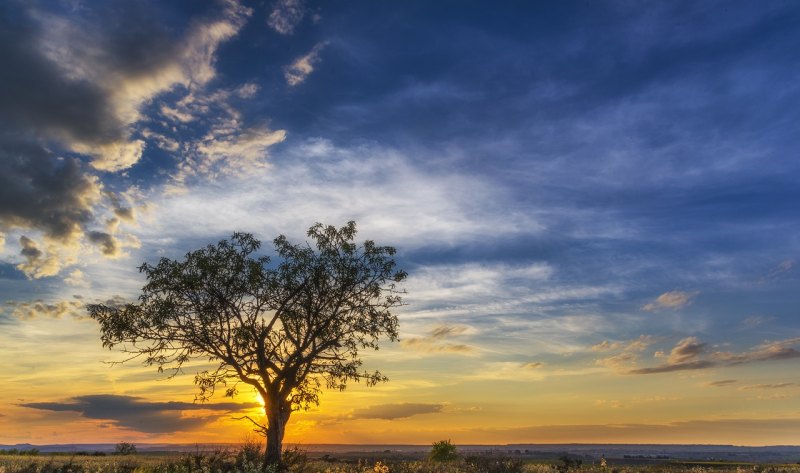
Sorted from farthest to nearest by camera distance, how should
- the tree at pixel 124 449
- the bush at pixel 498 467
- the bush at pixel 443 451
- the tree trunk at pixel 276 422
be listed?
the tree at pixel 124 449
the bush at pixel 443 451
the bush at pixel 498 467
the tree trunk at pixel 276 422

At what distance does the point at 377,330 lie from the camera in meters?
41.5

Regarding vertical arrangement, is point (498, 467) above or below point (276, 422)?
below

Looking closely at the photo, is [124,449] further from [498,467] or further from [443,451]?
[498,467]

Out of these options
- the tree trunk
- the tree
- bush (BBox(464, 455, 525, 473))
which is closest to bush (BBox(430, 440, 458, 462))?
bush (BBox(464, 455, 525, 473))

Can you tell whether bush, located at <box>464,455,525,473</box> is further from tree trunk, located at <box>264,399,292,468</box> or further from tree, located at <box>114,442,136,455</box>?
tree, located at <box>114,442,136,455</box>

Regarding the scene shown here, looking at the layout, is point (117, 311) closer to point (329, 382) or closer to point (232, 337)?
point (232, 337)

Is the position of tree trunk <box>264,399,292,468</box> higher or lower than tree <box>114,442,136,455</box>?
higher

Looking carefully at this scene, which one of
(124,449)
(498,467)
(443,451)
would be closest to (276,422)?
(498,467)

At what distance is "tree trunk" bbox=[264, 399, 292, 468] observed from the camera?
3672 cm

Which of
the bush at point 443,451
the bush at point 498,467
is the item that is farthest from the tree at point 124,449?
the bush at point 498,467

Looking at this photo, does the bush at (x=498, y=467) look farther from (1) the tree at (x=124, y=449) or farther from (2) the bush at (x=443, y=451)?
(1) the tree at (x=124, y=449)

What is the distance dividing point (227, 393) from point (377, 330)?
35.4ft

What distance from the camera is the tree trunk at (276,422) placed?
36722mm

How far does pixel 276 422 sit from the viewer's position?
124 ft
